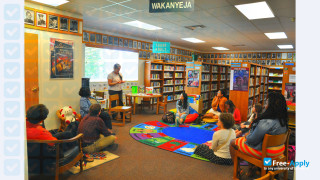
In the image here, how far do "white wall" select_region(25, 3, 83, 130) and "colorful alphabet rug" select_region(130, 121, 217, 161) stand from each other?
1.93 metres

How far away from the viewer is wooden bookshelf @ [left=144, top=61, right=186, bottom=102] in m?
9.52

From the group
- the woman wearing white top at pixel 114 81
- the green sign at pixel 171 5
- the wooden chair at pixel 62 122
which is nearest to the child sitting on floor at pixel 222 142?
the green sign at pixel 171 5

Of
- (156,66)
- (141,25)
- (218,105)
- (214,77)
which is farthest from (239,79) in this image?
(156,66)

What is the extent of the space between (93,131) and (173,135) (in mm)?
2085

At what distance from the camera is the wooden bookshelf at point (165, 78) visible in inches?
375

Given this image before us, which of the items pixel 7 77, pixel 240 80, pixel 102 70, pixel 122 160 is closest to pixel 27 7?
pixel 102 70

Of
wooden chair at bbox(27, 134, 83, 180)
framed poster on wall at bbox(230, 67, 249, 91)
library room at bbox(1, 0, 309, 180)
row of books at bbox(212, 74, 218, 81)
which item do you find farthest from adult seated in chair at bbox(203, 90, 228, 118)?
wooden chair at bbox(27, 134, 83, 180)

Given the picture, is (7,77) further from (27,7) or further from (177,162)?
(27,7)

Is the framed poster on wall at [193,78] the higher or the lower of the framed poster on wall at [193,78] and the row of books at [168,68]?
the lower

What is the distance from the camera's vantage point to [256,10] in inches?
186

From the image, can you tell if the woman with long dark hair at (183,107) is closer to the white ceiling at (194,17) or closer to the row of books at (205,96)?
the white ceiling at (194,17)

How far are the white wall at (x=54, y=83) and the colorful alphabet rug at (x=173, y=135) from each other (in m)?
1.93

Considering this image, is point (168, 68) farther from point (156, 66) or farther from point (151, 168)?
point (151, 168)

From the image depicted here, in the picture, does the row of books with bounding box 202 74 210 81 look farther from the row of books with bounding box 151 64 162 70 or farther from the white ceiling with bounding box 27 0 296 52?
the row of books with bounding box 151 64 162 70
